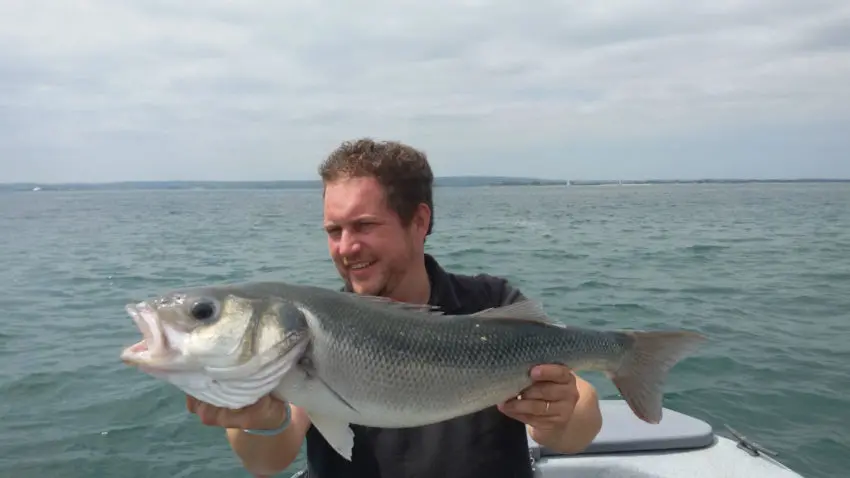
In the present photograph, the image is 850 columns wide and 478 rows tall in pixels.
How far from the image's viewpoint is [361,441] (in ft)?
11.3

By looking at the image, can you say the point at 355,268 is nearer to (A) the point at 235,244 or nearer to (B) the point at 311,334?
(B) the point at 311,334

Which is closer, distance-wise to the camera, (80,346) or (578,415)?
(578,415)

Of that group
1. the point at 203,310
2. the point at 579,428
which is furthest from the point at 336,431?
the point at 579,428

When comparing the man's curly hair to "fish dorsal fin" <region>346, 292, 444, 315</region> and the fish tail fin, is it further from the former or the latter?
the fish tail fin

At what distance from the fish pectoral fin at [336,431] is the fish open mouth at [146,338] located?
729mm

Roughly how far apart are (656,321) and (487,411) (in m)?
10.4

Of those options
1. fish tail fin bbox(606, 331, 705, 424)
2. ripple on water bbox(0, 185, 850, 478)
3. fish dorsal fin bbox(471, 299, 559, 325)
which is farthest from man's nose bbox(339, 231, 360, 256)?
ripple on water bbox(0, 185, 850, 478)

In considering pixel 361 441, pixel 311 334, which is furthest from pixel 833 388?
pixel 311 334

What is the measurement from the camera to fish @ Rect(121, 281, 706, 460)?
102 inches

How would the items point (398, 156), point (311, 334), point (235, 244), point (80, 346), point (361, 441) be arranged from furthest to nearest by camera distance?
point (235, 244) → point (80, 346) → point (398, 156) → point (361, 441) → point (311, 334)

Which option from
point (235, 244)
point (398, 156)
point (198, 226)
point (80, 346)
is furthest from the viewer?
point (198, 226)

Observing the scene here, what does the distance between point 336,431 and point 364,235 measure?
103 centimetres

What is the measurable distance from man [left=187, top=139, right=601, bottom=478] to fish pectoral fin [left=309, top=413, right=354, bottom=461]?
366mm

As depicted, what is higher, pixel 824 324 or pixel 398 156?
pixel 398 156
